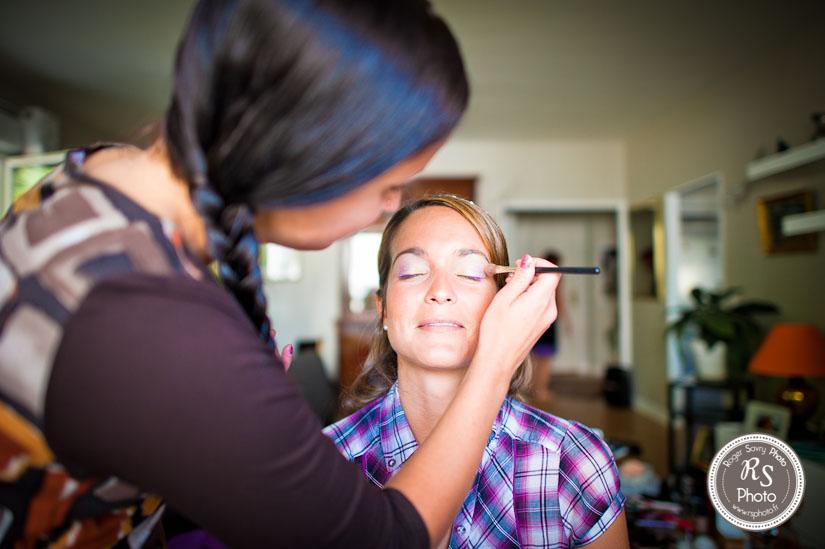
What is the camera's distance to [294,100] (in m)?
0.56

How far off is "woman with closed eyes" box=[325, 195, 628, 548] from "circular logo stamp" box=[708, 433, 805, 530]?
7.6 inches

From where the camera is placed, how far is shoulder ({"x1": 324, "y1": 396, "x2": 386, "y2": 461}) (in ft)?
4.18

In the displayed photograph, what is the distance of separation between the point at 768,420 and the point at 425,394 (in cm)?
270

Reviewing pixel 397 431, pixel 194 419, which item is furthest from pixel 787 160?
pixel 194 419

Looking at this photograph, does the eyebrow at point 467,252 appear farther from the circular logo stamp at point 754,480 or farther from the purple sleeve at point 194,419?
the purple sleeve at point 194,419

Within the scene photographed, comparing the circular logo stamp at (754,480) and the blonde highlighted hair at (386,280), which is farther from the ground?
the blonde highlighted hair at (386,280)

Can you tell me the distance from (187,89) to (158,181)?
11 centimetres

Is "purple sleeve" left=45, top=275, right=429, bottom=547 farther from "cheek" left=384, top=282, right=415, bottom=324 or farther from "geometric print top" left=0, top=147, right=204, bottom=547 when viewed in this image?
"cheek" left=384, top=282, right=415, bottom=324

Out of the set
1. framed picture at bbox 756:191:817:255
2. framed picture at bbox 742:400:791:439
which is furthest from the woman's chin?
framed picture at bbox 756:191:817:255

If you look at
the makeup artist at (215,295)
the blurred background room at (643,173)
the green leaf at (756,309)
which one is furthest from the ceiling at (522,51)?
the makeup artist at (215,295)

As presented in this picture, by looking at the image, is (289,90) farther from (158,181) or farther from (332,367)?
(332,367)

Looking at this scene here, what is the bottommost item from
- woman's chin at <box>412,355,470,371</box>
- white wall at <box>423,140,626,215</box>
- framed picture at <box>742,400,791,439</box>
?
framed picture at <box>742,400,791,439</box>

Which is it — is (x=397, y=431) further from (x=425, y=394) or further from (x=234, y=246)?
(x=234, y=246)

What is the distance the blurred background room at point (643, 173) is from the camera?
3.26 metres
